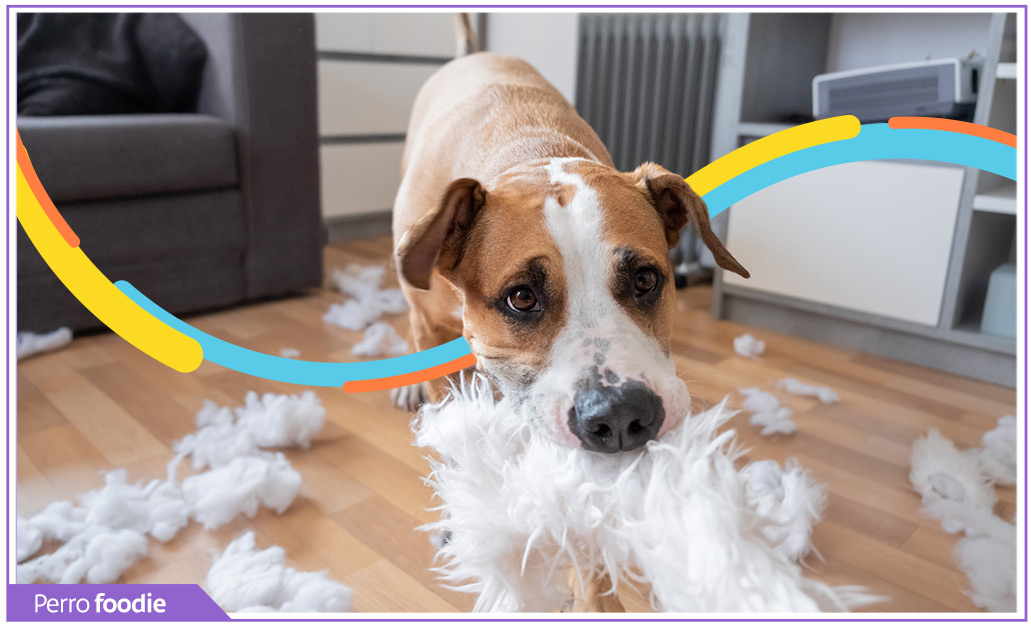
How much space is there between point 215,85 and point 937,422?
2393 millimetres

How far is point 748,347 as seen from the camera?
7.32 ft

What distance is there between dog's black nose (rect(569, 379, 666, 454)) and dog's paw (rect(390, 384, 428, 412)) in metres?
1.03

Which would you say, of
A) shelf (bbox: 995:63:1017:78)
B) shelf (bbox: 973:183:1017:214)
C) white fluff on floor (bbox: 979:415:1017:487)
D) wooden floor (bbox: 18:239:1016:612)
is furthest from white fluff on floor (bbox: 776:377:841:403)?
shelf (bbox: 995:63:1017:78)

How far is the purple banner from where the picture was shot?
0.86m

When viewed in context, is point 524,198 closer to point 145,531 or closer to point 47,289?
point 145,531

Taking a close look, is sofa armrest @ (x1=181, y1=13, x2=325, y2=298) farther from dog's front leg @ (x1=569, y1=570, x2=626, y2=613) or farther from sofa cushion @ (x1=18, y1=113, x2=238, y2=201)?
dog's front leg @ (x1=569, y1=570, x2=626, y2=613)

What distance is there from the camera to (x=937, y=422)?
180 centimetres

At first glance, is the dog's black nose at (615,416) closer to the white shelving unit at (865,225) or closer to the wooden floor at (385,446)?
the wooden floor at (385,446)

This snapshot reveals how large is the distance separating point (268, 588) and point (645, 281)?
2.36ft

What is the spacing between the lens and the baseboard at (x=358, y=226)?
364 centimetres

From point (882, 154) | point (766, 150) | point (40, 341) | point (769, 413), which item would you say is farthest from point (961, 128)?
point (40, 341)

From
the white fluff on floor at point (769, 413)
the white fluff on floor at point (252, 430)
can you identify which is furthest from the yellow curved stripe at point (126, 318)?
the white fluff on floor at point (769, 413)

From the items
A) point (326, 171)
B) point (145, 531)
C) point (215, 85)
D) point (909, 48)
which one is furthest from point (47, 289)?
point (909, 48)

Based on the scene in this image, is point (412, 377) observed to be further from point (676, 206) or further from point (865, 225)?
point (865, 225)
